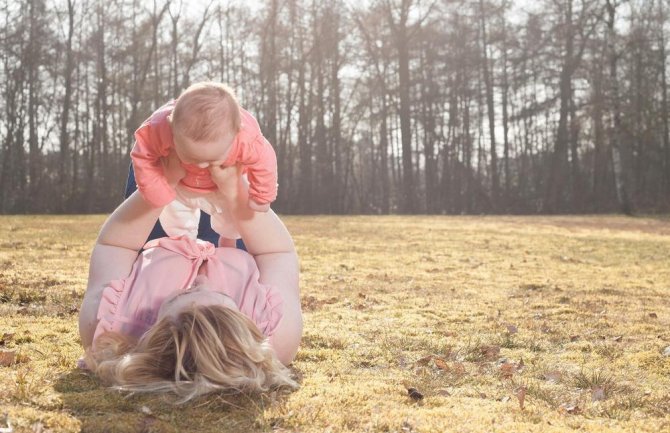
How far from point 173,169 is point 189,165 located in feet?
0.34

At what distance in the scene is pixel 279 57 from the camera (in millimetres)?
32625

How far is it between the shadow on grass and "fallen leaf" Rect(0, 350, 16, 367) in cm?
58

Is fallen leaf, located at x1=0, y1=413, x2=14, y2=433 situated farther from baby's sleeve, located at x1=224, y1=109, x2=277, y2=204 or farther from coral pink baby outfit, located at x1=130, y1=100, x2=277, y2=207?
baby's sleeve, located at x1=224, y1=109, x2=277, y2=204

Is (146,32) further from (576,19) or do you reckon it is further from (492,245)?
(492,245)

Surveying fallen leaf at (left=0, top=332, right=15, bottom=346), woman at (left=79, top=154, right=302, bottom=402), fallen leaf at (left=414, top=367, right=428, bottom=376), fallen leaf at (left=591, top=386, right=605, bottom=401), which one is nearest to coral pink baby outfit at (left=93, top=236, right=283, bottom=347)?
woman at (left=79, top=154, right=302, bottom=402)

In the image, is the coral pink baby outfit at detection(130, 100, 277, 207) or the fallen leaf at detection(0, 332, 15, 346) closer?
the coral pink baby outfit at detection(130, 100, 277, 207)

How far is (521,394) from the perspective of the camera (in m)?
3.09

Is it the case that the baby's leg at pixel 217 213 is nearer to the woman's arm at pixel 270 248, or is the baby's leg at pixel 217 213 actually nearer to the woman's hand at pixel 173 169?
the woman's arm at pixel 270 248

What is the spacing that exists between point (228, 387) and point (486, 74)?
3410cm

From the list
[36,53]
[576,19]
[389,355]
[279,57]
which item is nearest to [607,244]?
[389,355]

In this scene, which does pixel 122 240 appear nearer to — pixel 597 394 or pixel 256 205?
pixel 256 205

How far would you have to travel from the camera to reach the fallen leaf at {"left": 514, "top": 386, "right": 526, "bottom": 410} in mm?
2979

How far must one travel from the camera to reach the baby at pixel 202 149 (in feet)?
10.3

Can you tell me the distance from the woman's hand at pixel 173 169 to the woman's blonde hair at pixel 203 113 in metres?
0.34
